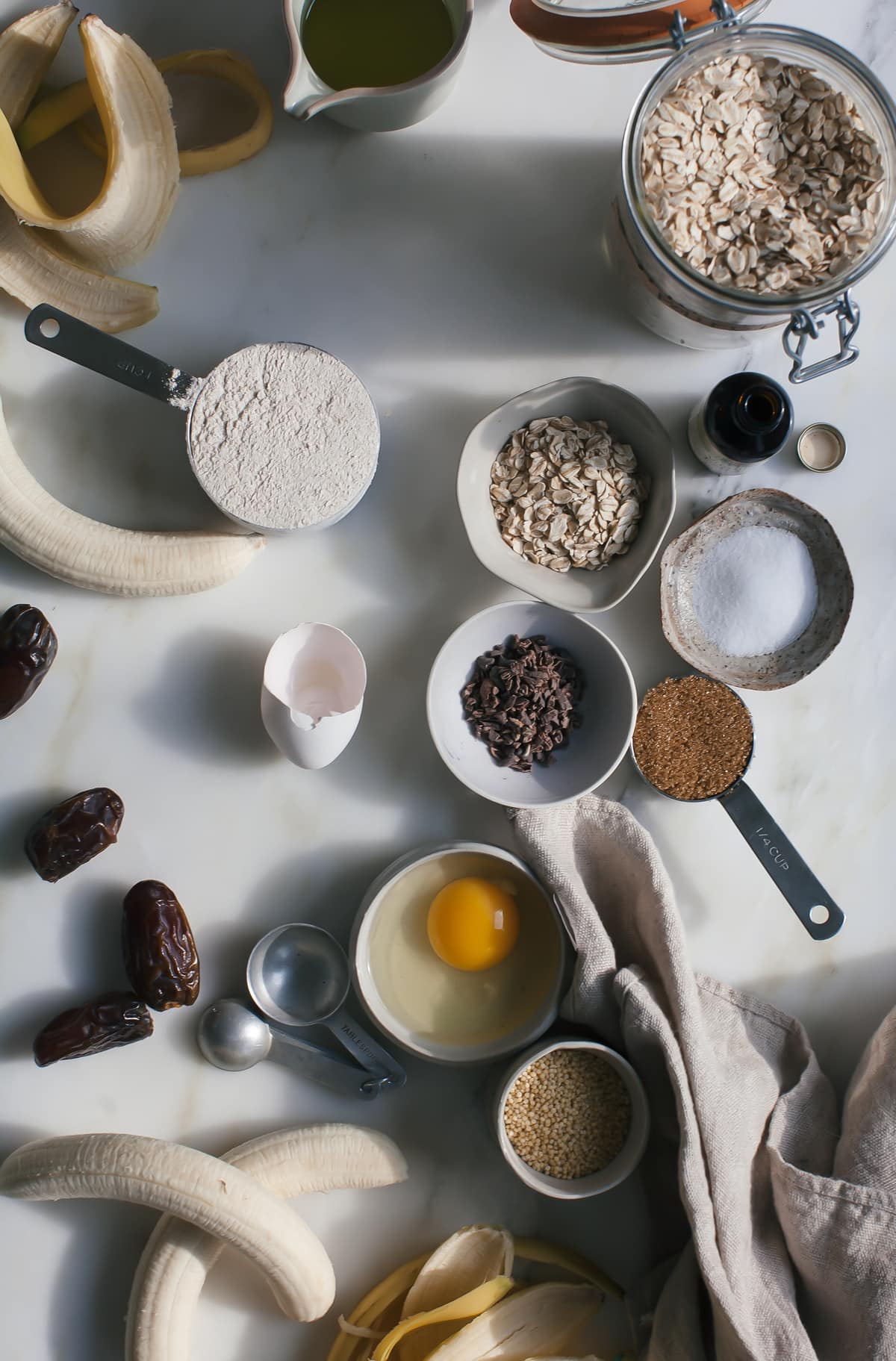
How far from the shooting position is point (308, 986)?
117 centimetres

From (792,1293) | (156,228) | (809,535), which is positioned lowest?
(792,1293)

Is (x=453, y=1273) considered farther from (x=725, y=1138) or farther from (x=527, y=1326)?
(x=725, y=1138)

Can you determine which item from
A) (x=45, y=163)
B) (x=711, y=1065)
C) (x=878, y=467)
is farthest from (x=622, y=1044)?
(x=45, y=163)

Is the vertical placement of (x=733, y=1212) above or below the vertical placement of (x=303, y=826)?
below

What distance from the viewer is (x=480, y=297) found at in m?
1.23

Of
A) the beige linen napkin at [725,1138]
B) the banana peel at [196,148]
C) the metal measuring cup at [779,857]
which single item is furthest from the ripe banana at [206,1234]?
the banana peel at [196,148]

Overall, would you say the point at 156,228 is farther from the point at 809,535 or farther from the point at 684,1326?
the point at 684,1326

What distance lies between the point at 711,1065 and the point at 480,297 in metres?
0.94

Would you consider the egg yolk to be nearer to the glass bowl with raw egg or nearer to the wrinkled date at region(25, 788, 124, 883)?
the glass bowl with raw egg

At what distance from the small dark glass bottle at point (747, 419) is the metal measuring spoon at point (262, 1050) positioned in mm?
837

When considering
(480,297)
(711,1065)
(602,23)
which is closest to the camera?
(602,23)

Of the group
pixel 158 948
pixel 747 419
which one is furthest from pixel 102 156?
pixel 158 948

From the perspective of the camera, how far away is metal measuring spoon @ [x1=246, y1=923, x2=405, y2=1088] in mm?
1165

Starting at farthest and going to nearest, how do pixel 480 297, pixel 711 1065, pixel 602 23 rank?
1. pixel 480 297
2. pixel 711 1065
3. pixel 602 23
